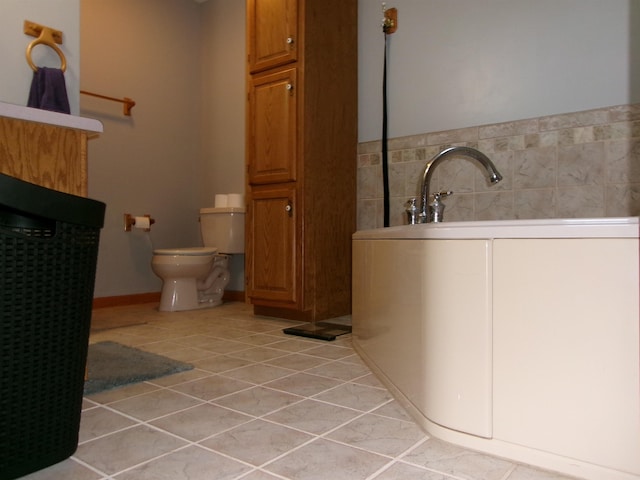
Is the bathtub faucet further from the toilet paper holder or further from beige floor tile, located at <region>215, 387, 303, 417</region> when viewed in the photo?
the toilet paper holder

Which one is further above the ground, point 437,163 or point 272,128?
point 272,128

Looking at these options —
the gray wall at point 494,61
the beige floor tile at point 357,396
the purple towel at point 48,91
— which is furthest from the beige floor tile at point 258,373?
the gray wall at point 494,61

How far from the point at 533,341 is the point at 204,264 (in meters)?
2.43

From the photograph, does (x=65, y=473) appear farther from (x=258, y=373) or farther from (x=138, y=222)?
(x=138, y=222)

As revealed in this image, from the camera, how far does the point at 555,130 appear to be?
7.09 feet

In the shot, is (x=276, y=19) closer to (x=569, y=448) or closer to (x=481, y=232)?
(x=481, y=232)

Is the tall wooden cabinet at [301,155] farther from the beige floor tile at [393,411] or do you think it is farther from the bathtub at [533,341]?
the bathtub at [533,341]

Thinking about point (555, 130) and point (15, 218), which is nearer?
point (15, 218)

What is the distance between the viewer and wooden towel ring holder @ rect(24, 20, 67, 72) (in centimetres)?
152

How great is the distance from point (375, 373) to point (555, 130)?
137 cm

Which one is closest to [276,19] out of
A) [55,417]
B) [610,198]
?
[610,198]

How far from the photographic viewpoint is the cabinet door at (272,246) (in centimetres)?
261

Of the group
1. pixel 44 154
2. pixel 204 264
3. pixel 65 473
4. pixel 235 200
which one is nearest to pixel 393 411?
pixel 65 473

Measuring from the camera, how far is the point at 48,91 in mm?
1507
